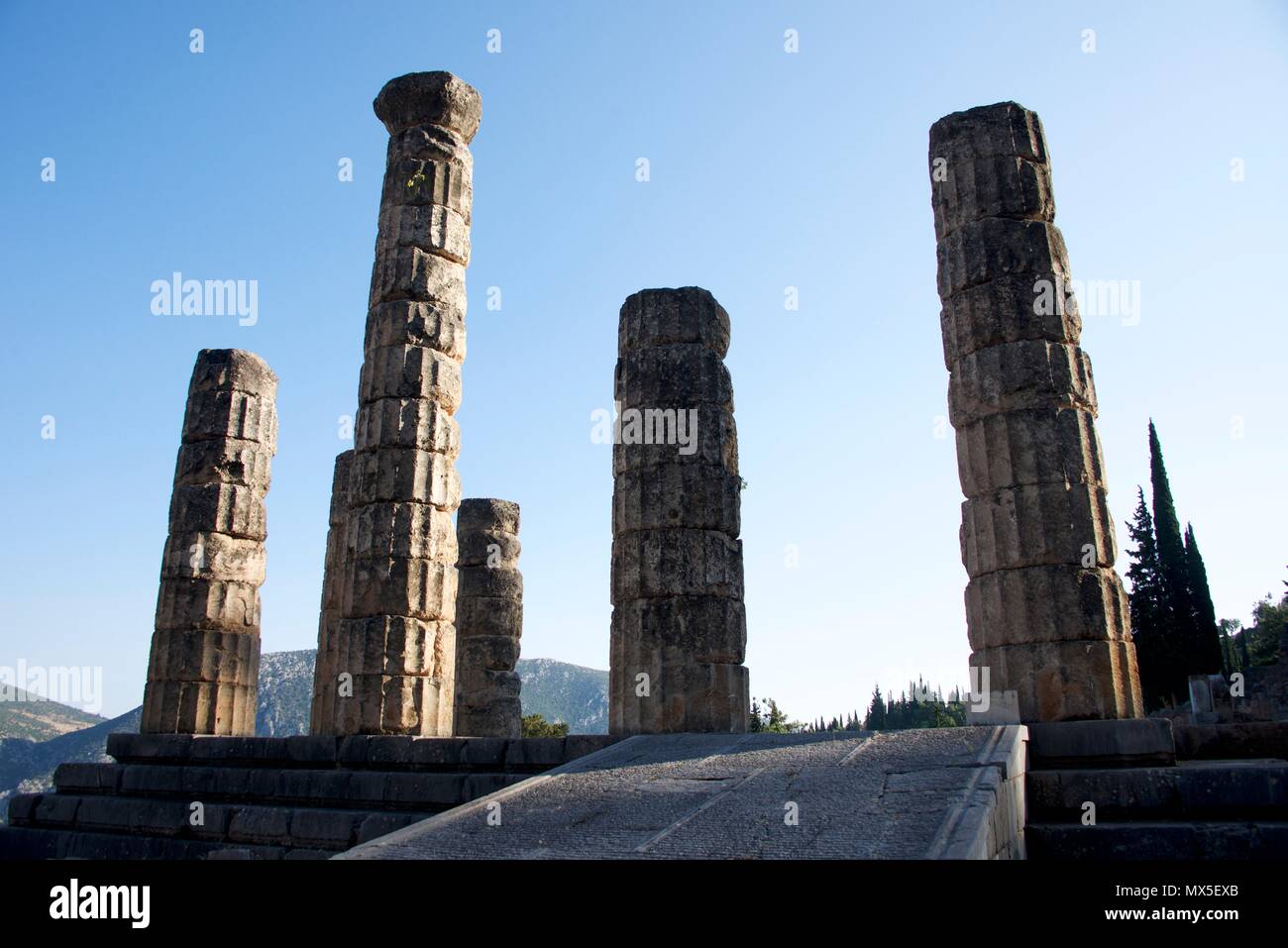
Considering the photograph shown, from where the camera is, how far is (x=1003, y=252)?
1027 centimetres

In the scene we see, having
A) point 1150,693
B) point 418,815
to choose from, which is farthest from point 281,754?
point 1150,693

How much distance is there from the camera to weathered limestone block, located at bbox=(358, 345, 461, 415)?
1296 centimetres

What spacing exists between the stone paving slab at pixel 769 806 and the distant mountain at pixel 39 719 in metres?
158

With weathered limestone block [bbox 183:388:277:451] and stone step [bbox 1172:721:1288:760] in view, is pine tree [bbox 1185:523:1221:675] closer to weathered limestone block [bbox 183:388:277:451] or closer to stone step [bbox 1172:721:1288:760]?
stone step [bbox 1172:721:1288:760]

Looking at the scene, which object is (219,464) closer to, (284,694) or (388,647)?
(388,647)

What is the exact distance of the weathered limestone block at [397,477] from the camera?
12602 mm

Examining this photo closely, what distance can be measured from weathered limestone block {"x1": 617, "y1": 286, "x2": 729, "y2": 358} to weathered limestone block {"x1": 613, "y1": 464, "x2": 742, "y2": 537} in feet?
4.59

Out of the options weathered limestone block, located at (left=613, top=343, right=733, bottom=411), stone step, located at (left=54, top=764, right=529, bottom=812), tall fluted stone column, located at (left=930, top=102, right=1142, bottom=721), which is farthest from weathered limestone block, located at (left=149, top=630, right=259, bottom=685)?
tall fluted stone column, located at (left=930, top=102, right=1142, bottom=721)

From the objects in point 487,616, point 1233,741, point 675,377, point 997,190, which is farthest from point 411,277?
point 1233,741

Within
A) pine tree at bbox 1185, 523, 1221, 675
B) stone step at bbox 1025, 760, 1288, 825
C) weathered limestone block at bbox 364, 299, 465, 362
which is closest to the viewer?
stone step at bbox 1025, 760, 1288, 825

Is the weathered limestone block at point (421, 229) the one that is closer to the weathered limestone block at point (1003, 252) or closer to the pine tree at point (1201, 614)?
the weathered limestone block at point (1003, 252)

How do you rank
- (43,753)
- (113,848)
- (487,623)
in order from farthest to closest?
(43,753) → (487,623) → (113,848)

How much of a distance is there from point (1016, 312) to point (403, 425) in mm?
7420

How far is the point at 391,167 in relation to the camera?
1405cm
